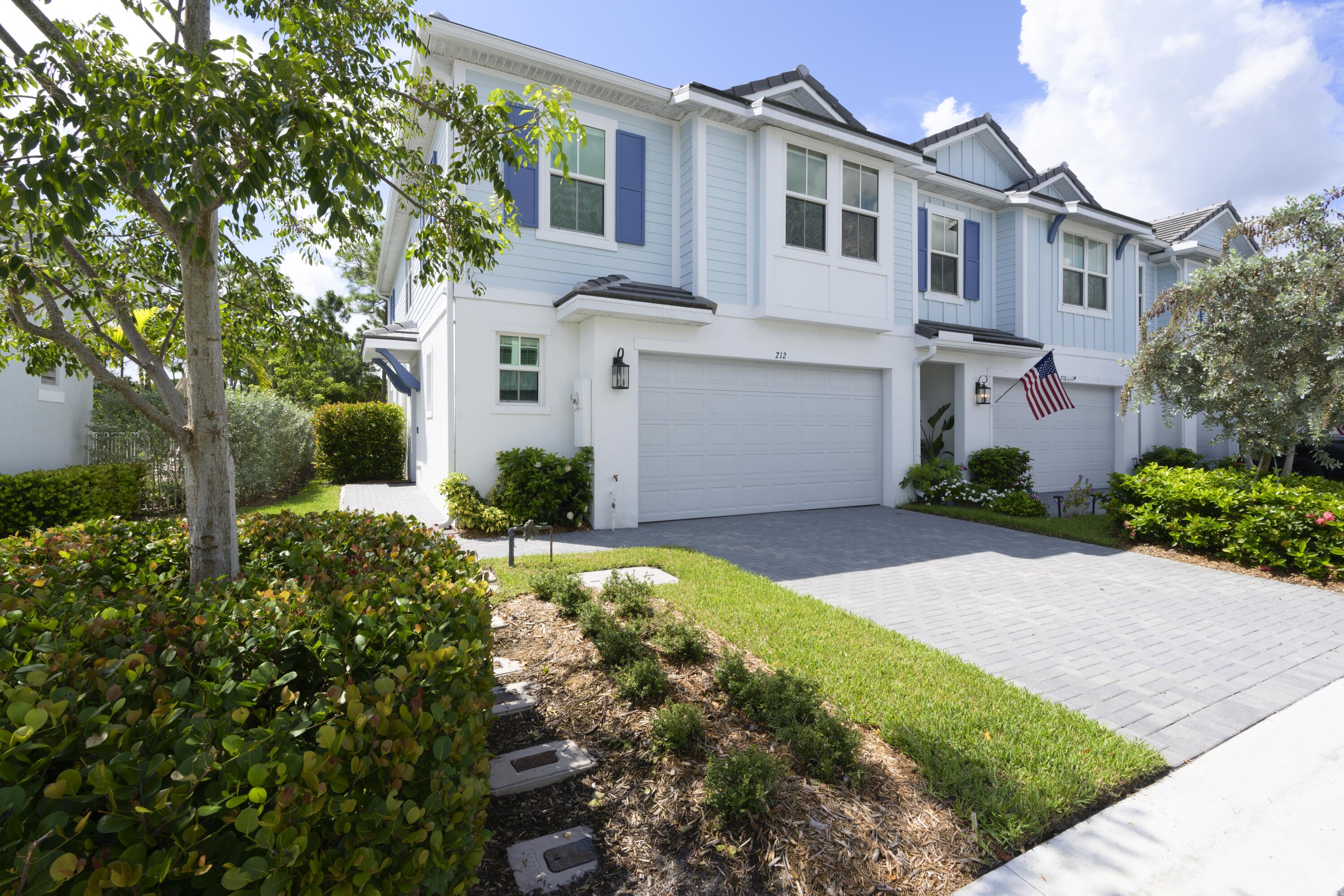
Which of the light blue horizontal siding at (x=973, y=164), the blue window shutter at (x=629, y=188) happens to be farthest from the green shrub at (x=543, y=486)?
the light blue horizontal siding at (x=973, y=164)

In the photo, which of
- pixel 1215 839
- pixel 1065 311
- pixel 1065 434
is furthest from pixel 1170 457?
pixel 1215 839

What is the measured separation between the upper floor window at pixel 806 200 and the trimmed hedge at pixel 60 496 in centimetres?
1017

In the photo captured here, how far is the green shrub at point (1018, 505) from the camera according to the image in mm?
10891

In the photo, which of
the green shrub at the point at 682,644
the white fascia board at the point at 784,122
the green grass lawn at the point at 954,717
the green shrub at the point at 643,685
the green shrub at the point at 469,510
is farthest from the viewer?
the white fascia board at the point at 784,122

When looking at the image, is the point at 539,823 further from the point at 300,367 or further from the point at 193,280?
the point at 300,367

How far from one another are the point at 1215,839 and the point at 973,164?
45.7ft

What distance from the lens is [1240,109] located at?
14.0 m

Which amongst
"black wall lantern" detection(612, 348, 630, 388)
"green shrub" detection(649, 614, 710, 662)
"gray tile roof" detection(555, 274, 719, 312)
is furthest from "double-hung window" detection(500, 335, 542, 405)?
"green shrub" detection(649, 614, 710, 662)

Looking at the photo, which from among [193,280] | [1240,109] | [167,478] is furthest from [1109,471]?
[167,478]

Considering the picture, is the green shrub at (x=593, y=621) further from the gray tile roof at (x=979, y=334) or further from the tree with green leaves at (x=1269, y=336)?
the gray tile roof at (x=979, y=334)

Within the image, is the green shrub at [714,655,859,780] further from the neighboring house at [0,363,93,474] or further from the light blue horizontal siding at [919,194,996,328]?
the light blue horizontal siding at [919,194,996,328]

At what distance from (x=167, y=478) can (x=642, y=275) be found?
30.1 ft

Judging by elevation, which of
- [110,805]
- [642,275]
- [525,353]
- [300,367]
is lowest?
[110,805]

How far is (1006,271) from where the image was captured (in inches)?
538
